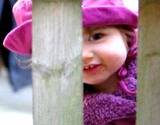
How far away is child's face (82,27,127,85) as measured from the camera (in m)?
→ 1.27

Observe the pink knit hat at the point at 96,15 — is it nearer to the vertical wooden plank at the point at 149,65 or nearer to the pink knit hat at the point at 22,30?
the pink knit hat at the point at 22,30

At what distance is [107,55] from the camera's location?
1274 mm

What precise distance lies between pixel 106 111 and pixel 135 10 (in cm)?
26

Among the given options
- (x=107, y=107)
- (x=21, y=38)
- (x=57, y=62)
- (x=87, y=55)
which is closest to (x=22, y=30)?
(x=21, y=38)

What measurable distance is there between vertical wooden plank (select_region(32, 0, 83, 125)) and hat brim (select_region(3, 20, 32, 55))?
15.1 inches

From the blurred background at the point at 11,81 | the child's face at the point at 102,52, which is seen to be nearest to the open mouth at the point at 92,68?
the child's face at the point at 102,52

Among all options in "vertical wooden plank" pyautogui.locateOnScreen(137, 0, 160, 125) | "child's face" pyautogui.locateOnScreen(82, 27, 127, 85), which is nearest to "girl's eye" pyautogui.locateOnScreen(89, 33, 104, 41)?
"child's face" pyautogui.locateOnScreen(82, 27, 127, 85)

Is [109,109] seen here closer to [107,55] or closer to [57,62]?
[107,55]

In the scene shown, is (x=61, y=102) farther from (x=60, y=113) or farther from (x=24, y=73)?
(x=24, y=73)

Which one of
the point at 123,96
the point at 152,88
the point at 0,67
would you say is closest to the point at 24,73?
the point at 0,67

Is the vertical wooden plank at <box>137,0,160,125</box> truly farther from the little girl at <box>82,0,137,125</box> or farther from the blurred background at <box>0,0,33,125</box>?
the blurred background at <box>0,0,33,125</box>

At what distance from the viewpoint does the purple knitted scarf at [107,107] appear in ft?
4.20

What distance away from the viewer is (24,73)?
3.86 meters

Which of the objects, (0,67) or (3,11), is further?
(0,67)
